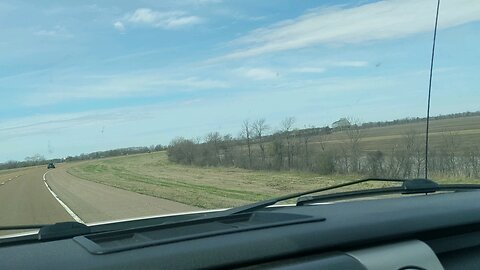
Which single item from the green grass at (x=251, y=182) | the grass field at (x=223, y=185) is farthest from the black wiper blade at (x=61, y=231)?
the green grass at (x=251, y=182)

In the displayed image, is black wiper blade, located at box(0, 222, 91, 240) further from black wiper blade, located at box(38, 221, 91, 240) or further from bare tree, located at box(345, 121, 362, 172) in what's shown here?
bare tree, located at box(345, 121, 362, 172)

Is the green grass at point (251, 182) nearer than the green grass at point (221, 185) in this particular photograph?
No

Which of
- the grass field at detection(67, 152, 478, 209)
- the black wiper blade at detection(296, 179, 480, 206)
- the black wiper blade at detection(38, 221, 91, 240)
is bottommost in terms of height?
the grass field at detection(67, 152, 478, 209)

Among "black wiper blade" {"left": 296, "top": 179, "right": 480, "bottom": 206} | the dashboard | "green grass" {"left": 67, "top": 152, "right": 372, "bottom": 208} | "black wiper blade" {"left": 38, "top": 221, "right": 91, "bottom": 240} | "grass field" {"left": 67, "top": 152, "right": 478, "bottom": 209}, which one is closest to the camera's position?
the dashboard

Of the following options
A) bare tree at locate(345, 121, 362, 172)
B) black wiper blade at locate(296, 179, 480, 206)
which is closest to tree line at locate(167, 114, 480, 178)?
bare tree at locate(345, 121, 362, 172)

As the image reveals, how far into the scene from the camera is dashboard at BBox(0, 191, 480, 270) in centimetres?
181

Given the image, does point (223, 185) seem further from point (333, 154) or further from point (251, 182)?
point (333, 154)

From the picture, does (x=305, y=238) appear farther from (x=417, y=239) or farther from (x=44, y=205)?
(x=44, y=205)

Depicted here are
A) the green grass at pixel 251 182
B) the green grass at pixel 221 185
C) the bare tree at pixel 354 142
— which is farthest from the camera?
the bare tree at pixel 354 142

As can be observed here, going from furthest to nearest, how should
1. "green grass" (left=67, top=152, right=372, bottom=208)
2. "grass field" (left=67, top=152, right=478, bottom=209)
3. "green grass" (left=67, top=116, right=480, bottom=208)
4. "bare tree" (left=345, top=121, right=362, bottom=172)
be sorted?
"bare tree" (left=345, top=121, right=362, bottom=172) → "green grass" (left=67, top=116, right=480, bottom=208) → "green grass" (left=67, top=152, right=372, bottom=208) → "grass field" (left=67, top=152, right=478, bottom=209)

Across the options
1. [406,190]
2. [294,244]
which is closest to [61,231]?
[294,244]

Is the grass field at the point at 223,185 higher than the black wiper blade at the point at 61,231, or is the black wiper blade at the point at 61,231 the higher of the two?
the black wiper blade at the point at 61,231

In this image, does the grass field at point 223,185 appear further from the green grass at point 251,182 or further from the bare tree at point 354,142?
the bare tree at point 354,142

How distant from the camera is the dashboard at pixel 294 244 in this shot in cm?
181
